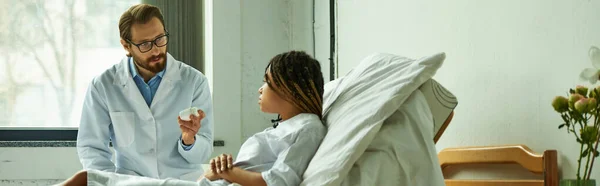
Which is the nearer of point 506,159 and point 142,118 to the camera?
point 506,159

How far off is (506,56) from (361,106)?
507 millimetres

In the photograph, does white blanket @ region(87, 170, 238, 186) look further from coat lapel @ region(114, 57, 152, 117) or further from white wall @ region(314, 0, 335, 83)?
white wall @ region(314, 0, 335, 83)

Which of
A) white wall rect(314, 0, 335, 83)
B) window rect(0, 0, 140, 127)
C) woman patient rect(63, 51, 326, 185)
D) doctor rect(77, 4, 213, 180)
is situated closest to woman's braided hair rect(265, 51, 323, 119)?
woman patient rect(63, 51, 326, 185)

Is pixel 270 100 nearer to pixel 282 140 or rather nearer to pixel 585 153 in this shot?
pixel 282 140

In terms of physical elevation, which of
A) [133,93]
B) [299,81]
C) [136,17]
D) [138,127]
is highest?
[136,17]

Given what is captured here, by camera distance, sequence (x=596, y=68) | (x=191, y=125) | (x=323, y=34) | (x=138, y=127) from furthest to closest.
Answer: (x=323, y=34) < (x=138, y=127) < (x=191, y=125) < (x=596, y=68)

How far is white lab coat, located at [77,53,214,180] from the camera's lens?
8.07 ft

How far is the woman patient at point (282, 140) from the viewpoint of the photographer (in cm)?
171

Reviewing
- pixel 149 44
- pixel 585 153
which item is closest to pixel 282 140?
pixel 585 153

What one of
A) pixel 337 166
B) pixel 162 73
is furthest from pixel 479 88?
pixel 162 73

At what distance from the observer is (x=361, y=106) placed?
1780 mm

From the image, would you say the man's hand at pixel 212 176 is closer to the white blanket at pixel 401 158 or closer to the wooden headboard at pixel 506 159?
the white blanket at pixel 401 158

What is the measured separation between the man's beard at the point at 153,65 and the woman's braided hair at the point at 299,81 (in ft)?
2.00

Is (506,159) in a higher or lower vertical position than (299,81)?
lower
